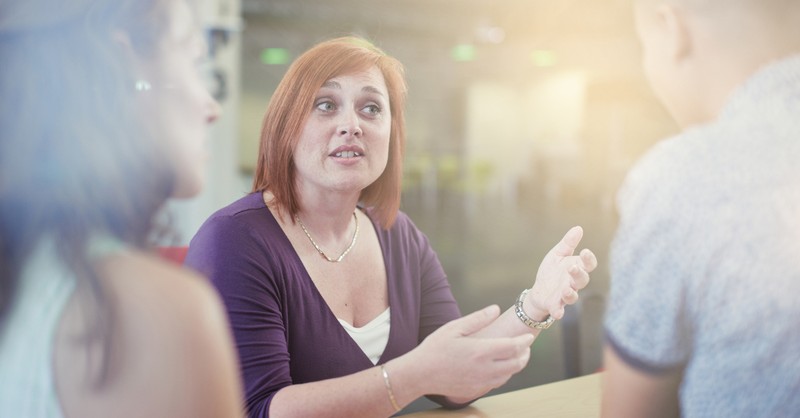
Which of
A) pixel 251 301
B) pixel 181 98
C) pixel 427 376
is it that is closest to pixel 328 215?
pixel 251 301

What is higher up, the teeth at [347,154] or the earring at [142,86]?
the earring at [142,86]

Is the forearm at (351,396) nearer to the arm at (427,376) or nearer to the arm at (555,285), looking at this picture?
the arm at (427,376)

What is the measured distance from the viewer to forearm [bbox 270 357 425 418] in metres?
1.07

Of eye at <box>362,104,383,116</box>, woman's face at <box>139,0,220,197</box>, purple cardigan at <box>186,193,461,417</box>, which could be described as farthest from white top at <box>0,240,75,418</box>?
eye at <box>362,104,383,116</box>

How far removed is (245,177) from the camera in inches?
47.9

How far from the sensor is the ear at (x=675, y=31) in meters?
0.88

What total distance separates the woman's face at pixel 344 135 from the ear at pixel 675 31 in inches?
17.0

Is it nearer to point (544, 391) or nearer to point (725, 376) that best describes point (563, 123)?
point (544, 391)

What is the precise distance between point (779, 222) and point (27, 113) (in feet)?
2.84

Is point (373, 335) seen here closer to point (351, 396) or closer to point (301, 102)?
point (351, 396)

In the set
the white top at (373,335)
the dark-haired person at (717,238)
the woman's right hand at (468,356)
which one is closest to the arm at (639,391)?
the dark-haired person at (717,238)

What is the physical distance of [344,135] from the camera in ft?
3.54

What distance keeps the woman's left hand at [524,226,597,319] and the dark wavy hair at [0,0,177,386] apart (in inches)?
26.8

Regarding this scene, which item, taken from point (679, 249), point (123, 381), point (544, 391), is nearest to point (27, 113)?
Answer: point (123, 381)
